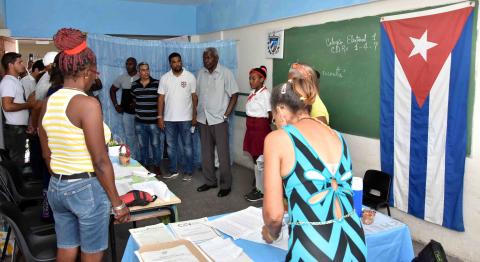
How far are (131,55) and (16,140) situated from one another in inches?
82.4

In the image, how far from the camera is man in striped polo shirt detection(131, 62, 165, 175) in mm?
5293

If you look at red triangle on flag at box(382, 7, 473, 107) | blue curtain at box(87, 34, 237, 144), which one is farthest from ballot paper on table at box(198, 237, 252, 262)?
blue curtain at box(87, 34, 237, 144)

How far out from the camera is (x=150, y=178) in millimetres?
2752

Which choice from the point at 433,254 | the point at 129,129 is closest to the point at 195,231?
the point at 433,254

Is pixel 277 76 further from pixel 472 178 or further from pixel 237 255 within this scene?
pixel 237 255

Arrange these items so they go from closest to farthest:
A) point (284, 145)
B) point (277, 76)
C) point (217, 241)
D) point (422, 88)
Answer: point (284, 145) → point (217, 241) → point (422, 88) → point (277, 76)

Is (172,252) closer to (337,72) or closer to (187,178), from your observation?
(337,72)

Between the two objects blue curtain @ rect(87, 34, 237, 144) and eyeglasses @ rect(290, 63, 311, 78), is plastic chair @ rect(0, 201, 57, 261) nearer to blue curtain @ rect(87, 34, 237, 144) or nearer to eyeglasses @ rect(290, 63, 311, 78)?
eyeglasses @ rect(290, 63, 311, 78)

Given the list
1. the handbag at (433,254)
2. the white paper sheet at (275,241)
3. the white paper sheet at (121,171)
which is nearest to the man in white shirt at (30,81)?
the white paper sheet at (121,171)

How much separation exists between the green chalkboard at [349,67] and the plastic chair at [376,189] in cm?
49

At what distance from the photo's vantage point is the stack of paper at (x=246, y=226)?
1.74 m

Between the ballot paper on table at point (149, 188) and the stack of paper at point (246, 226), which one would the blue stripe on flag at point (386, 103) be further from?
the ballot paper on table at point (149, 188)

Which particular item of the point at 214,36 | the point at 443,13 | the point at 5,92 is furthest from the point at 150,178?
the point at 214,36

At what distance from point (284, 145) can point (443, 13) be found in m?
2.36
